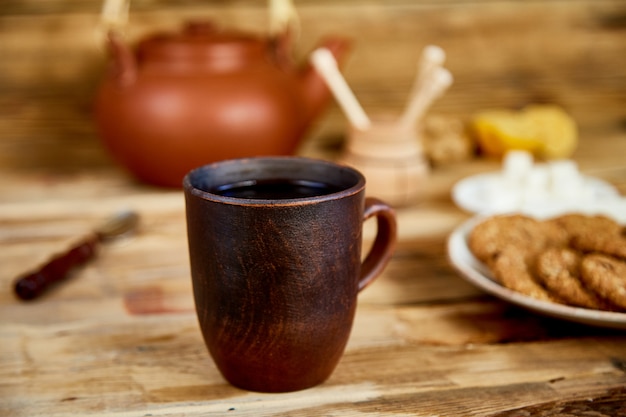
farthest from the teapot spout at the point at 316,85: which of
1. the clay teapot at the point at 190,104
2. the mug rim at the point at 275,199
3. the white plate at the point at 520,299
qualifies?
the mug rim at the point at 275,199

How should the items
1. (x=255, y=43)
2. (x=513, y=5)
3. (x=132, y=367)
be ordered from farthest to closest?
(x=513, y=5) < (x=255, y=43) < (x=132, y=367)

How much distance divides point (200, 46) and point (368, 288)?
51cm

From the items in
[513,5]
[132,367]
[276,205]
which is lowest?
[132,367]

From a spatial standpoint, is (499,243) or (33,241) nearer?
(499,243)

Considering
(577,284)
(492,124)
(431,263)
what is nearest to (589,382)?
(577,284)

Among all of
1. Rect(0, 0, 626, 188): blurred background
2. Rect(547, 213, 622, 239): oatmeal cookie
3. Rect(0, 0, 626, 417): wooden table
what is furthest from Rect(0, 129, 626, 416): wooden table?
Rect(0, 0, 626, 188): blurred background

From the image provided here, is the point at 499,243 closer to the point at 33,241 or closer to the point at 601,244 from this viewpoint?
the point at 601,244

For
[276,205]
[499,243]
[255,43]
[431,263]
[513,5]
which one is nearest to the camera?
[276,205]

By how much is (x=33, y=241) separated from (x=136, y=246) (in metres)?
0.14

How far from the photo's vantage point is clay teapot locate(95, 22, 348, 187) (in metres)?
1.06

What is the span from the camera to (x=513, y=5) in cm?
147

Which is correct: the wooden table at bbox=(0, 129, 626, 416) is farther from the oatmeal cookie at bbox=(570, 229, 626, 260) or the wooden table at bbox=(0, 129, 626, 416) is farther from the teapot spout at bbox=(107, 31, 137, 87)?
the teapot spout at bbox=(107, 31, 137, 87)

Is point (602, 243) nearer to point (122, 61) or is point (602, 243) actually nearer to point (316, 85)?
point (316, 85)

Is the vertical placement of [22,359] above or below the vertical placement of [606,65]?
below
